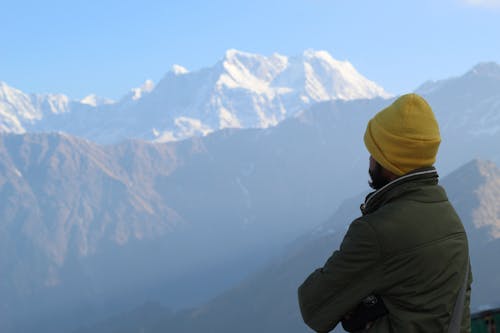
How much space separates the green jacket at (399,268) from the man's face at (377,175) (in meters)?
0.12

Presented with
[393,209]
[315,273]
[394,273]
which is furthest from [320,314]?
[393,209]

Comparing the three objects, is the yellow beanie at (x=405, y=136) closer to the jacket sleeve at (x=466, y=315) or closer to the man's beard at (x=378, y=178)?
the man's beard at (x=378, y=178)

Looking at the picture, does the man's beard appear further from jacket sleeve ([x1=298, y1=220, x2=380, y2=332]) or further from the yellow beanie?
jacket sleeve ([x1=298, y1=220, x2=380, y2=332])

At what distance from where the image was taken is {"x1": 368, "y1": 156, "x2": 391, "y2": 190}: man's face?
2779 millimetres

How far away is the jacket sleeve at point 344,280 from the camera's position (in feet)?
8.07

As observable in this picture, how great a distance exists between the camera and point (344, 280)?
8.27ft

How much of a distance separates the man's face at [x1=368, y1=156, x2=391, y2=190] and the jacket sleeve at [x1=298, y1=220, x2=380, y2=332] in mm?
386

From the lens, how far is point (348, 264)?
2.49m

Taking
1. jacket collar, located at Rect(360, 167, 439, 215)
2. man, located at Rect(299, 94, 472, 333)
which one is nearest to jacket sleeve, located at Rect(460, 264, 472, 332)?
man, located at Rect(299, 94, 472, 333)

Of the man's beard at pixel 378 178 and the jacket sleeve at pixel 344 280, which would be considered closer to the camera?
the jacket sleeve at pixel 344 280

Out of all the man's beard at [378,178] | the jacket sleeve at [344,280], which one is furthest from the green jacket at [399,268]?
the man's beard at [378,178]

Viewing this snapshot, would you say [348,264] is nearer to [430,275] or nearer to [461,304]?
[430,275]

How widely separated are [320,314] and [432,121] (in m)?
1.10

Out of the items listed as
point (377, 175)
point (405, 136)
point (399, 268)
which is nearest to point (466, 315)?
point (399, 268)
